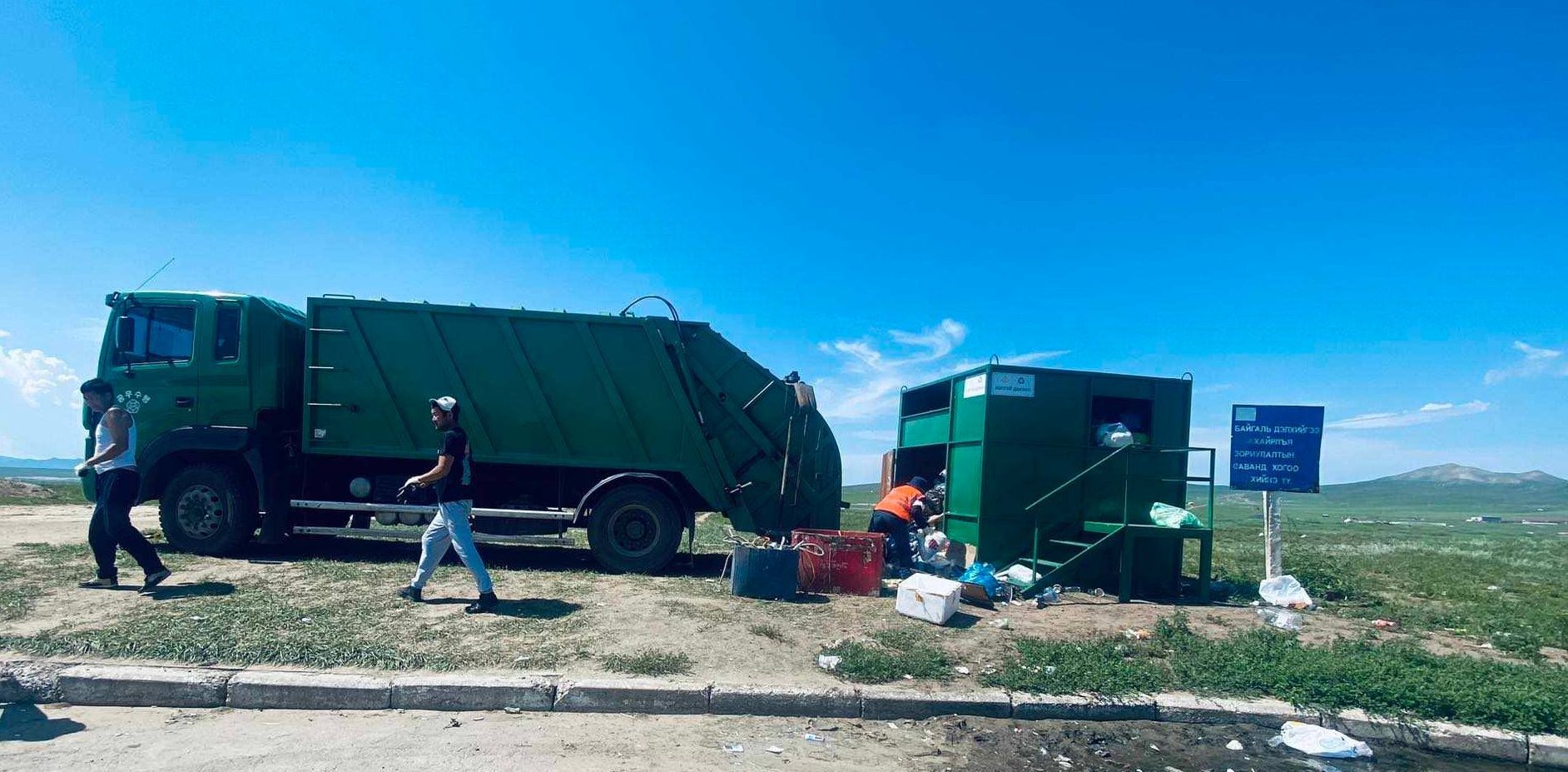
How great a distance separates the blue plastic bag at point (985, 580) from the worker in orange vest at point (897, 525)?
52.2 inches

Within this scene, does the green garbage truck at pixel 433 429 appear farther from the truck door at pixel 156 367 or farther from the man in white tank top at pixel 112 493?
the man in white tank top at pixel 112 493

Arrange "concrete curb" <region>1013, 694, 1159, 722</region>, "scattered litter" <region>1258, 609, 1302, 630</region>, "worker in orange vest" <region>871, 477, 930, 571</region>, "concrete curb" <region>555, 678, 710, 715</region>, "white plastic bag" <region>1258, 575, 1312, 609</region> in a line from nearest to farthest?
1. "concrete curb" <region>555, 678, 710, 715</region>
2. "concrete curb" <region>1013, 694, 1159, 722</region>
3. "scattered litter" <region>1258, 609, 1302, 630</region>
4. "white plastic bag" <region>1258, 575, 1312, 609</region>
5. "worker in orange vest" <region>871, 477, 930, 571</region>

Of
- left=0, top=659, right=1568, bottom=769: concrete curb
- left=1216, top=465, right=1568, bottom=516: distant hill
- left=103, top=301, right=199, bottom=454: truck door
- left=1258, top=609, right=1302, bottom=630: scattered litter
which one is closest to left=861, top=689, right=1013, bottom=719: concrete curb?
left=0, top=659, right=1568, bottom=769: concrete curb

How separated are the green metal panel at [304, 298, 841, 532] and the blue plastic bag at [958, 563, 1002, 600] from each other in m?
2.28

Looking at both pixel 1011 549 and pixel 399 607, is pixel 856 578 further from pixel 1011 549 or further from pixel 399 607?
pixel 399 607

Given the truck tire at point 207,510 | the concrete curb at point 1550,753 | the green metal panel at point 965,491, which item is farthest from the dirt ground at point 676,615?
the concrete curb at point 1550,753

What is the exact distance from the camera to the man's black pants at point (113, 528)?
6.51 m

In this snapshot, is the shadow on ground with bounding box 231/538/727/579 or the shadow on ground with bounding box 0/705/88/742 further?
the shadow on ground with bounding box 231/538/727/579

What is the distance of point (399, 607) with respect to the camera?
6406 millimetres

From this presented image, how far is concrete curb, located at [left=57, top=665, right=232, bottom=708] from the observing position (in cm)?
464

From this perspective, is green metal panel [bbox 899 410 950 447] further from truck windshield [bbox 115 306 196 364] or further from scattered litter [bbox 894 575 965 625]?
truck windshield [bbox 115 306 196 364]

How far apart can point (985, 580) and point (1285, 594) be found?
3489 millimetres

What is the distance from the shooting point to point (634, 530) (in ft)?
29.2

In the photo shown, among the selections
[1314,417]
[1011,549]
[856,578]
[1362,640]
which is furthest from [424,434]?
[1314,417]
